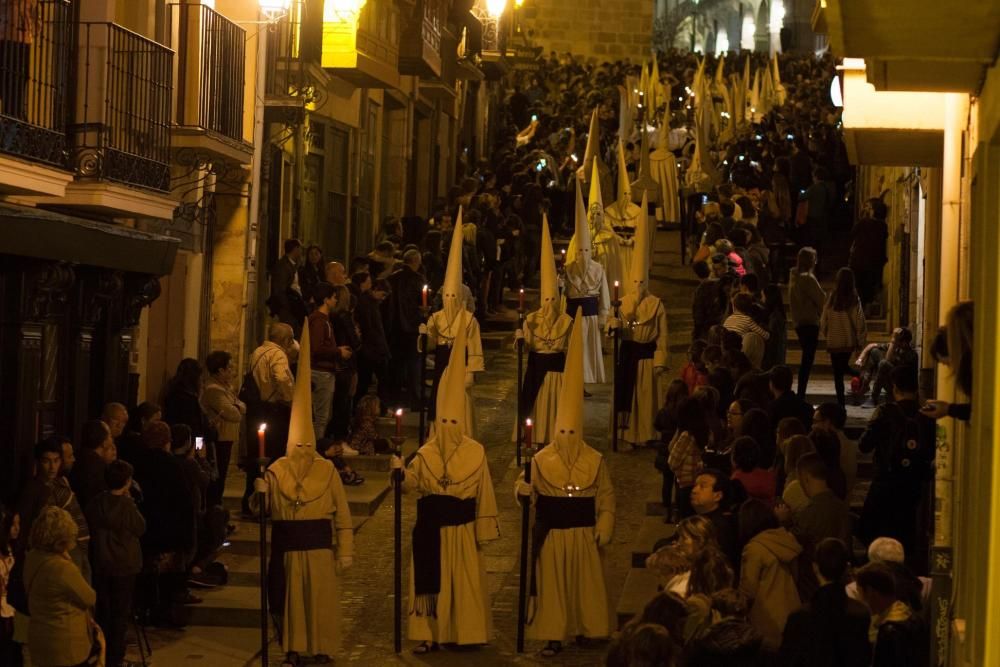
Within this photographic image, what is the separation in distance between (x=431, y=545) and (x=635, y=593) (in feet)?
5.38

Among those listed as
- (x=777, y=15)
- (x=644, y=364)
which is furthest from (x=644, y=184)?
(x=777, y=15)

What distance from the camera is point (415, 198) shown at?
115 ft

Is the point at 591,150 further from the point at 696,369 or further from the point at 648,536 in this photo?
the point at 648,536

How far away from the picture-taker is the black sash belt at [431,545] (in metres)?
14.4

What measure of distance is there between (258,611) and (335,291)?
512 centimetres

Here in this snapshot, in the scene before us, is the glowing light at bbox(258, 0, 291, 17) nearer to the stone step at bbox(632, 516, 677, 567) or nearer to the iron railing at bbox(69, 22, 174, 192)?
the iron railing at bbox(69, 22, 174, 192)

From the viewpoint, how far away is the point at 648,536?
1644cm

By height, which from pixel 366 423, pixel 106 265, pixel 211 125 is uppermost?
pixel 211 125

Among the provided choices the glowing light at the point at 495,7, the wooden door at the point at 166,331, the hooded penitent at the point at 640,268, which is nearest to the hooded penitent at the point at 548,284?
the hooded penitent at the point at 640,268

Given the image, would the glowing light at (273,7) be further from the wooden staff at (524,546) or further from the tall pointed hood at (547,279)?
the wooden staff at (524,546)

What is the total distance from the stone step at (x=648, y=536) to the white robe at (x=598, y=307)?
550 cm

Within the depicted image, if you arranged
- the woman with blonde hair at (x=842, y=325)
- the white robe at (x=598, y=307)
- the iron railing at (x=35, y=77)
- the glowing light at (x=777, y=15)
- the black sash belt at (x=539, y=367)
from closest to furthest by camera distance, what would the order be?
1. the iron railing at (x=35, y=77)
2. the woman with blonde hair at (x=842, y=325)
3. the black sash belt at (x=539, y=367)
4. the white robe at (x=598, y=307)
5. the glowing light at (x=777, y=15)

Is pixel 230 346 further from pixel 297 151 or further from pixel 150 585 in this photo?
pixel 150 585

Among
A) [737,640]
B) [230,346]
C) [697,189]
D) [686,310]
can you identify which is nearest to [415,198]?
[697,189]
